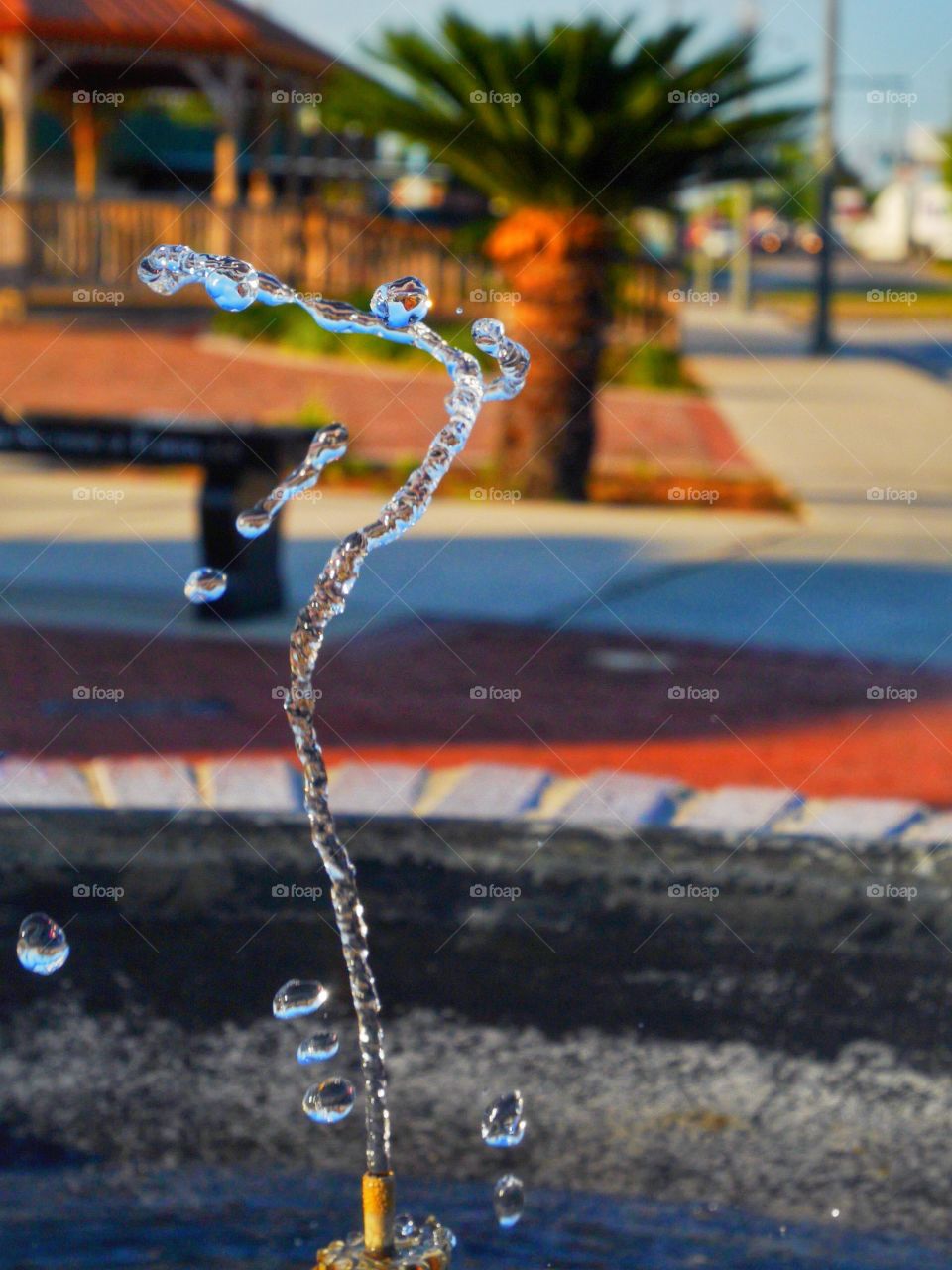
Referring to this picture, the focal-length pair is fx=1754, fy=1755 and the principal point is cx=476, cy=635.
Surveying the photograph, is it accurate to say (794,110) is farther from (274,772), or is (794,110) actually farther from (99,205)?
(99,205)

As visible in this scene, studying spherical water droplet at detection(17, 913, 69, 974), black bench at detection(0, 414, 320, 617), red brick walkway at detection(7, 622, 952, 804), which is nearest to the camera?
spherical water droplet at detection(17, 913, 69, 974)

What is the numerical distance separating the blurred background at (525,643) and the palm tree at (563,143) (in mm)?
24

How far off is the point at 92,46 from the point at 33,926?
66.6 feet

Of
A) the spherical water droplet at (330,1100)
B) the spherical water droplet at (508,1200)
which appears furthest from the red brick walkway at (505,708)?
the spherical water droplet at (330,1100)

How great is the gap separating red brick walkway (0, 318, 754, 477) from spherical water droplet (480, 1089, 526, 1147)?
28.2 feet

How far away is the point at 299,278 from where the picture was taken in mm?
21766

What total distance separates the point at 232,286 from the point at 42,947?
1.41m

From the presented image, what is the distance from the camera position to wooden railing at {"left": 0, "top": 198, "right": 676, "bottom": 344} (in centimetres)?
2138

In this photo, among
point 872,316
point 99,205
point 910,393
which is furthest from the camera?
point 872,316

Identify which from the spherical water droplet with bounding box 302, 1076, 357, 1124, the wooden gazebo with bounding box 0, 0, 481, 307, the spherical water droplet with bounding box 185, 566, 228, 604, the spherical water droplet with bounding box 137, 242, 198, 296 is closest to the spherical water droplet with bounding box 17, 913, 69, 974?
the spherical water droplet with bounding box 302, 1076, 357, 1124

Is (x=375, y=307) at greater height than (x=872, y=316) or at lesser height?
lesser

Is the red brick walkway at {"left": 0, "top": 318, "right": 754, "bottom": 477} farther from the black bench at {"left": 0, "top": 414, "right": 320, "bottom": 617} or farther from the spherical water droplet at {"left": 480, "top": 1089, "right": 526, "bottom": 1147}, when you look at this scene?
the spherical water droplet at {"left": 480, "top": 1089, "right": 526, "bottom": 1147}

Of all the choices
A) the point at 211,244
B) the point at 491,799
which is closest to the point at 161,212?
the point at 211,244

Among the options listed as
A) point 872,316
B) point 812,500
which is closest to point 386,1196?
point 812,500
